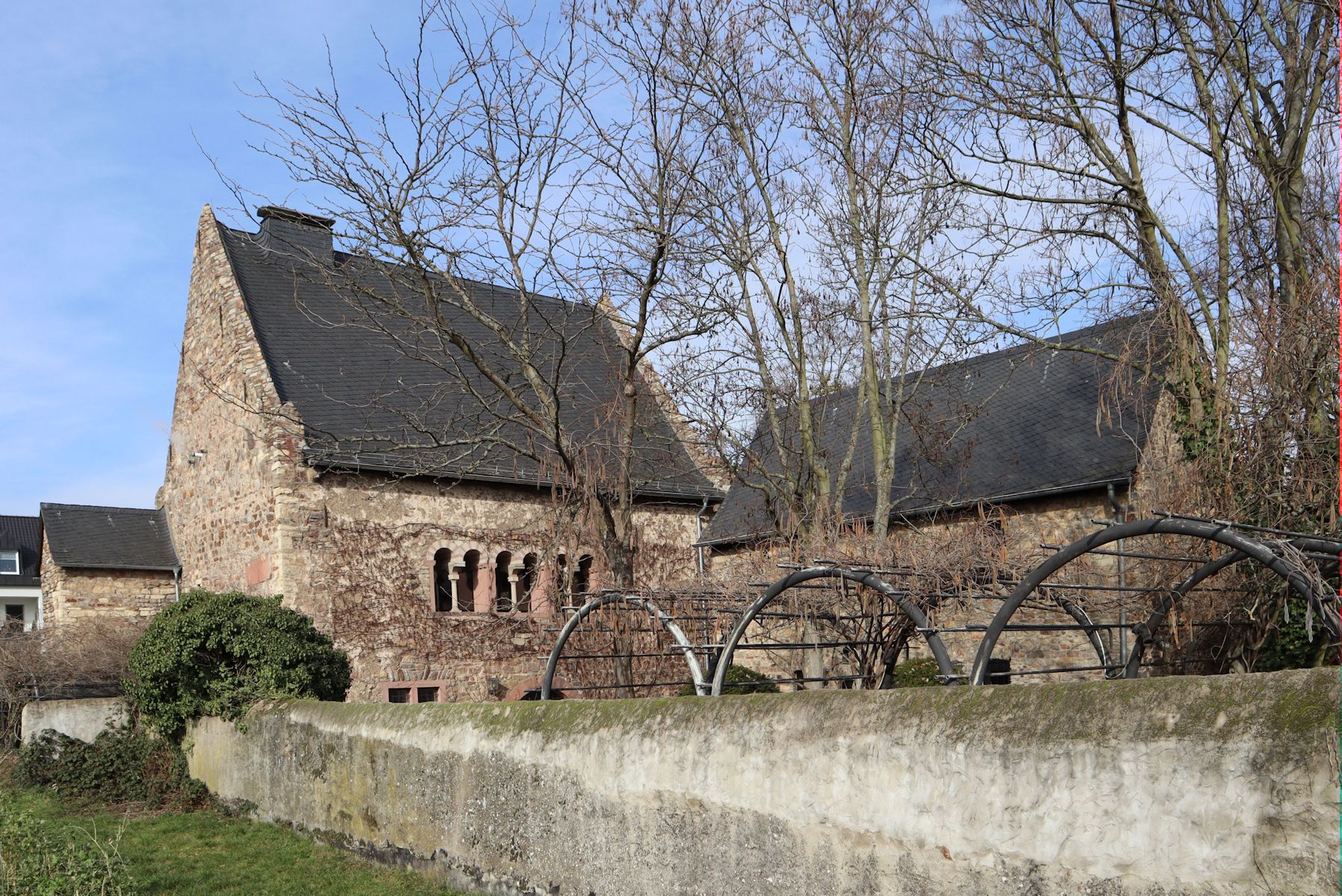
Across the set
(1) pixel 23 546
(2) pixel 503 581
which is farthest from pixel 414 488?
(1) pixel 23 546

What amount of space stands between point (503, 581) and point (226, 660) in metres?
7.17

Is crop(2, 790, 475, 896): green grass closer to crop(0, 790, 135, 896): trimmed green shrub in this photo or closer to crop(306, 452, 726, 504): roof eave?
crop(0, 790, 135, 896): trimmed green shrub

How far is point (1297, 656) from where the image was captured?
33.3 ft

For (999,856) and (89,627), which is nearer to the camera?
(999,856)

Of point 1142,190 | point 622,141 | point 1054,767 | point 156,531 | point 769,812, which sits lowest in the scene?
point 769,812

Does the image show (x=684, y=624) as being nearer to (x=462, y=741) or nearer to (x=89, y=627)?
(x=462, y=741)

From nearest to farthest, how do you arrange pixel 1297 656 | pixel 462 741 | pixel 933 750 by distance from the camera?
pixel 933 750 < pixel 462 741 < pixel 1297 656

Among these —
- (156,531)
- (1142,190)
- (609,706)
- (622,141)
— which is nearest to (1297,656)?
(1142,190)

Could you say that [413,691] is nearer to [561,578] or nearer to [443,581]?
[443,581]

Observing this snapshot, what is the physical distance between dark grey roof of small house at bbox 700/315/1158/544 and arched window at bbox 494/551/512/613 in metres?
3.71

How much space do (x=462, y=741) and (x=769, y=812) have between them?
9.84 ft

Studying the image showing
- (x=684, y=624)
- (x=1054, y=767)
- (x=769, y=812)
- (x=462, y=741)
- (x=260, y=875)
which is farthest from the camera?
(x=684, y=624)

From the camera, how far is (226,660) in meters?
12.7

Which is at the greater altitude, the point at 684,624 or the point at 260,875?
the point at 684,624
